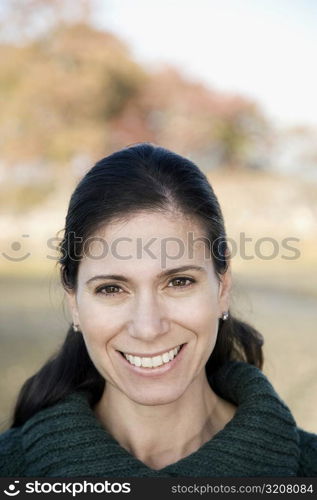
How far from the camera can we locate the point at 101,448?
178 centimetres

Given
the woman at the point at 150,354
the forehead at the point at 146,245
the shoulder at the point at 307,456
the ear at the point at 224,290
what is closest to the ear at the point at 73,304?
the woman at the point at 150,354

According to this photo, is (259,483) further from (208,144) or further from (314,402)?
(208,144)

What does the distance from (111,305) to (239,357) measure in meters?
0.65

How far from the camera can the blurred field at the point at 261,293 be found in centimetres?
609

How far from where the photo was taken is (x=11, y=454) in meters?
1.90

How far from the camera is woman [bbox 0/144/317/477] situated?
65.2 inches

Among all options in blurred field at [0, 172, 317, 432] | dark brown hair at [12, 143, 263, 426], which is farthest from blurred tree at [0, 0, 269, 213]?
dark brown hair at [12, 143, 263, 426]

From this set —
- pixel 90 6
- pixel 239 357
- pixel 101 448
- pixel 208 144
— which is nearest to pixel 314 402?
pixel 239 357

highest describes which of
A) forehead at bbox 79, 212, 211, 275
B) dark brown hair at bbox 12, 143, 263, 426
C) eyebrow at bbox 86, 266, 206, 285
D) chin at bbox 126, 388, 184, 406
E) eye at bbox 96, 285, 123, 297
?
dark brown hair at bbox 12, 143, 263, 426

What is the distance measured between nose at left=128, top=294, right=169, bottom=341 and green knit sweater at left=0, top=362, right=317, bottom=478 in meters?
0.36

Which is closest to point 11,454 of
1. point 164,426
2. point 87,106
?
point 164,426

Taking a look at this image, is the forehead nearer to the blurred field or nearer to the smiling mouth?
the smiling mouth

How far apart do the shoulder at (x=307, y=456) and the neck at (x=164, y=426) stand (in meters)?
0.23

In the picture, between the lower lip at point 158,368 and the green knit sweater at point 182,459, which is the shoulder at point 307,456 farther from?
the lower lip at point 158,368
